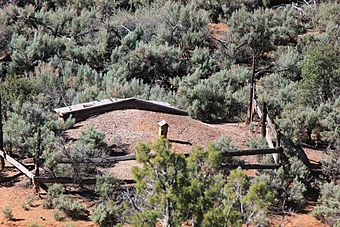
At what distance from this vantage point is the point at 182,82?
65.4 ft

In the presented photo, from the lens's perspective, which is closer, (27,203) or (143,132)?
(27,203)

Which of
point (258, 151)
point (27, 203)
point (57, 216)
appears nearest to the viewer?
point (57, 216)

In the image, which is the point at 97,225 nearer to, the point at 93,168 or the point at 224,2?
the point at 93,168

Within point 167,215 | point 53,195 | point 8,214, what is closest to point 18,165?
point 53,195

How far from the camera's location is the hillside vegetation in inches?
317

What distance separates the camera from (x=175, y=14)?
85.0ft

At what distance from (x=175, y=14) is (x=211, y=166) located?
60.4 feet

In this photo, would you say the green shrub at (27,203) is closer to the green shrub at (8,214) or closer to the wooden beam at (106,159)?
the green shrub at (8,214)

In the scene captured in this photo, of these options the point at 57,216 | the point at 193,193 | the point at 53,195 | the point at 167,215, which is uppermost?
the point at 193,193

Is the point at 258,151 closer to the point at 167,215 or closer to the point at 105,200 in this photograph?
the point at 105,200

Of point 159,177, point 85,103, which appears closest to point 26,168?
point 85,103

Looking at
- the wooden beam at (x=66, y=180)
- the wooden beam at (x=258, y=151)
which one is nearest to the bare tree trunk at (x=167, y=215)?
the wooden beam at (x=66, y=180)

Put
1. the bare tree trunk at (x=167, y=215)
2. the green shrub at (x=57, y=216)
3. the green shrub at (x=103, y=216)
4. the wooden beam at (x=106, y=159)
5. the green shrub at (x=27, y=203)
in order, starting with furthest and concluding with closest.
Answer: the wooden beam at (x=106, y=159)
the green shrub at (x=27, y=203)
the green shrub at (x=57, y=216)
the green shrub at (x=103, y=216)
the bare tree trunk at (x=167, y=215)

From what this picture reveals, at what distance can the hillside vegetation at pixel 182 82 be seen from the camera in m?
8.05
